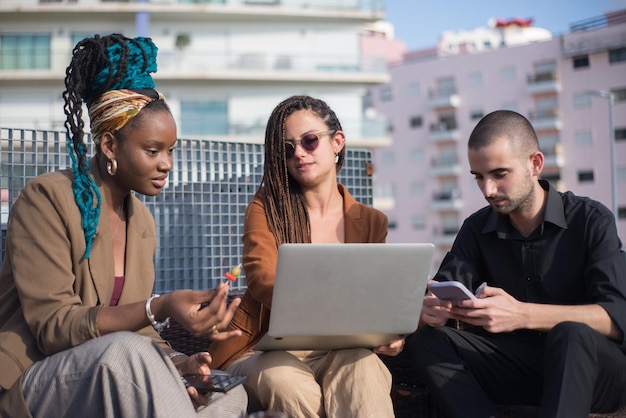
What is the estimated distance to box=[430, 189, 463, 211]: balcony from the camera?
51031 mm

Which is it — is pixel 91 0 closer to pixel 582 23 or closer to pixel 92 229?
pixel 582 23

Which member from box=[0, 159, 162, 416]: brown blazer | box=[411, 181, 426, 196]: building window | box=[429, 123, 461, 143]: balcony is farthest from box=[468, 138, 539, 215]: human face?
box=[411, 181, 426, 196]: building window

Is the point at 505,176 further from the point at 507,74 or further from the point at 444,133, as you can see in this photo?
the point at 444,133

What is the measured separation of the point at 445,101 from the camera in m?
51.6

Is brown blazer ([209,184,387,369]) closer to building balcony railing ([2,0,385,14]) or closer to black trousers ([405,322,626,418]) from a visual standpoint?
black trousers ([405,322,626,418])

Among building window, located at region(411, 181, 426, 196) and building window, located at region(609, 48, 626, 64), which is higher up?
building window, located at region(609, 48, 626, 64)

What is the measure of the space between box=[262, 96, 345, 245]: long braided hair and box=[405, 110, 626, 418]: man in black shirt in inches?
25.1

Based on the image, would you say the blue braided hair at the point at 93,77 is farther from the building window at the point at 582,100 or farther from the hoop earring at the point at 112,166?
the building window at the point at 582,100

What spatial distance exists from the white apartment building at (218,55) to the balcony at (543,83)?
17.5 meters

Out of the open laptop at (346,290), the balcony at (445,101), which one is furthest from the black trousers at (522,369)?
the balcony at (445,101)

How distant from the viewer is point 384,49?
59.1 metres

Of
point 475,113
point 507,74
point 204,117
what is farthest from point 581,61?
point 204,117

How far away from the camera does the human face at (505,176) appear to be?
3336 mm

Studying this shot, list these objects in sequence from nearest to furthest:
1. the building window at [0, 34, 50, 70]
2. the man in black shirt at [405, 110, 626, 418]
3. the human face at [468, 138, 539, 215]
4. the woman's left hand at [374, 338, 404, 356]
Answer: the man in black shirt at [405, 110, 626, 418] < the woman's left hand at [374, 338, 404, 356] < the human face at [468, 138, 539, 215] < the building window at [0, 34, 50, 70]
